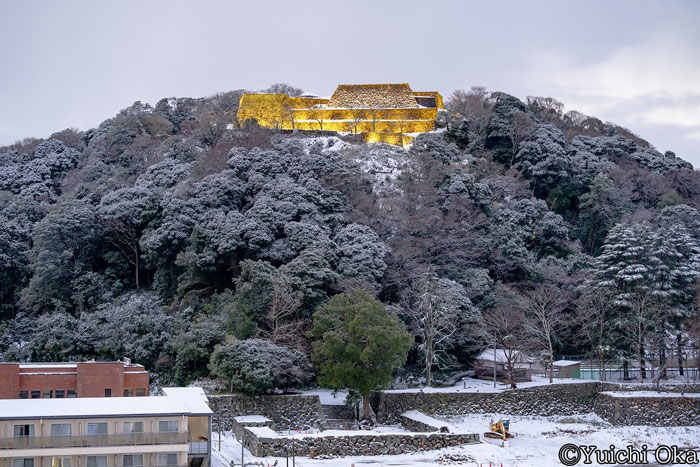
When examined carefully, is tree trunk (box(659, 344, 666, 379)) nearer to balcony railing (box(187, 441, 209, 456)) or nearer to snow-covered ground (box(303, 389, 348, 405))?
snow-covered ground (box(303, 389, 348, 405))

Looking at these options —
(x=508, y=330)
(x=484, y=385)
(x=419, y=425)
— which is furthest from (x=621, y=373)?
(x=419, y=425)

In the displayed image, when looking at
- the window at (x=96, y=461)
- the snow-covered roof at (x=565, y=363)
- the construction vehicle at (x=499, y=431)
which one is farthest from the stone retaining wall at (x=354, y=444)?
the snow-covered roof at (x=565, y=363)

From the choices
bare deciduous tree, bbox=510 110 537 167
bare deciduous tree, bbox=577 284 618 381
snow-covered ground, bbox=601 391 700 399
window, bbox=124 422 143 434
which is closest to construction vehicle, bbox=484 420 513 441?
snow-covered ground, bbox=601 391 700 399

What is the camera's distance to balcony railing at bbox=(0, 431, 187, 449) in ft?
89.6

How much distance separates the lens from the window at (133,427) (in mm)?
28141

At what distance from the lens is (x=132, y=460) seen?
2812 cm

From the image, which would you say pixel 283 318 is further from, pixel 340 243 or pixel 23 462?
pixel 23 462

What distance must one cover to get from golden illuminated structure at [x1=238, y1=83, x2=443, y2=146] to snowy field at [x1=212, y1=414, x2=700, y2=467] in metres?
33.4

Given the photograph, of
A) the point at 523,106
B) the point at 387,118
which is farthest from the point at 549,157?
the point at 387,118

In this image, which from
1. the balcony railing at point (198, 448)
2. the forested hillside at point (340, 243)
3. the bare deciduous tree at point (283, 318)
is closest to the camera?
the balcony railing at point (198, 448)

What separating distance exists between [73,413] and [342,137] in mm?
43733

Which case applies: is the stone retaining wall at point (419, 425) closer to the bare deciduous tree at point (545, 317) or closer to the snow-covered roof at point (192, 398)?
the bare deciduous tree at point (545, 317)

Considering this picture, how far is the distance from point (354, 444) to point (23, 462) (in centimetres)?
1233

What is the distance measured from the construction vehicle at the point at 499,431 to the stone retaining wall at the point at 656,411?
20.4 feet
